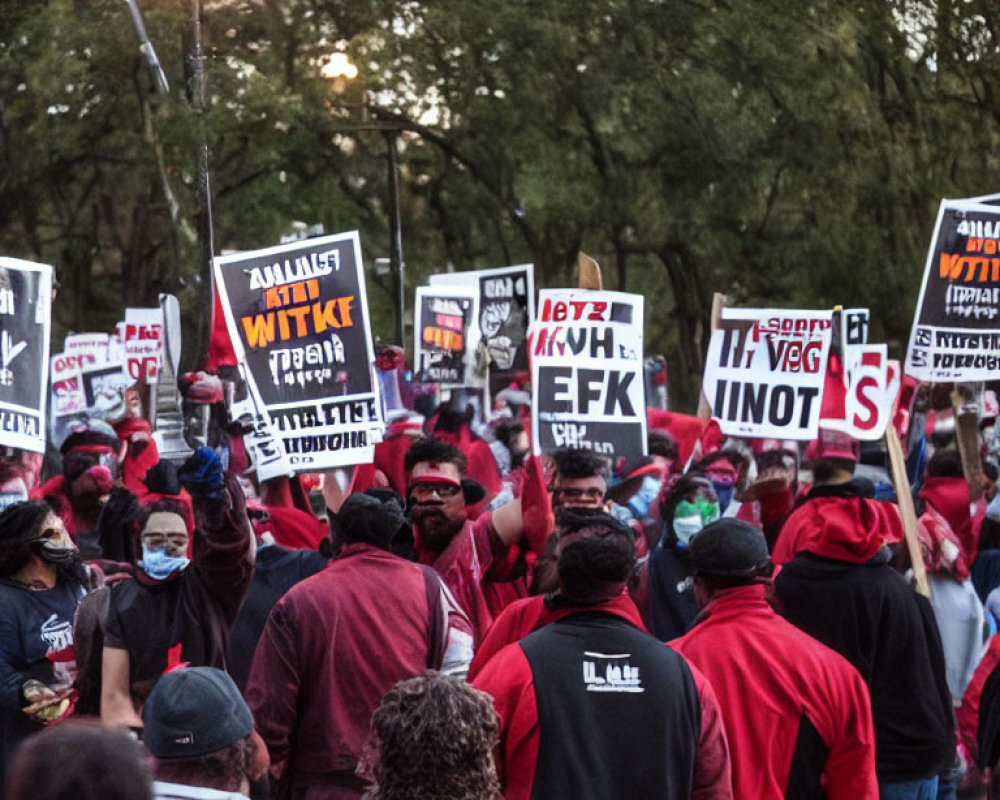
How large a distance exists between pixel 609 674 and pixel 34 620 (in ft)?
8.61

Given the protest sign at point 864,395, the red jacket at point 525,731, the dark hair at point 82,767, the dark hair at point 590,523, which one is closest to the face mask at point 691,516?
the dark hair at point 590,523

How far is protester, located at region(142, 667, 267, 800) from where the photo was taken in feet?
12.0

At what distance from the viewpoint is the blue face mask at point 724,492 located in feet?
32.5

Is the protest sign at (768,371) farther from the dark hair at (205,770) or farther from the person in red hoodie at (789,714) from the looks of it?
the dark hair at (205,770)

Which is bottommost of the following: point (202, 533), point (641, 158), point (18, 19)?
point (202, 533)

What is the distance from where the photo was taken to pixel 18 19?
26766 millimetres

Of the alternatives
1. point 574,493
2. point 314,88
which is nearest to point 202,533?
point 574,493


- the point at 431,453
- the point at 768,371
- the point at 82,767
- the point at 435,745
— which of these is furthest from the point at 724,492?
the point at 82,767

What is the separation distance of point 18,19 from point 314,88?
448 cm

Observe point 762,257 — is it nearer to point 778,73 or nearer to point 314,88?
point 778,73

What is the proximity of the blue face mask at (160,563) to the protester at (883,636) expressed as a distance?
6.87 ft

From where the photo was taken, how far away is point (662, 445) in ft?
39.7

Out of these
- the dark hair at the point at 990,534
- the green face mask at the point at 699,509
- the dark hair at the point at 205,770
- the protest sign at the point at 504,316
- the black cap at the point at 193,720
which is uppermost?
the protest sign at the point at 504,316

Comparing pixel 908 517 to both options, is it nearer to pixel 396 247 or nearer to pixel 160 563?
pixel 160 563
